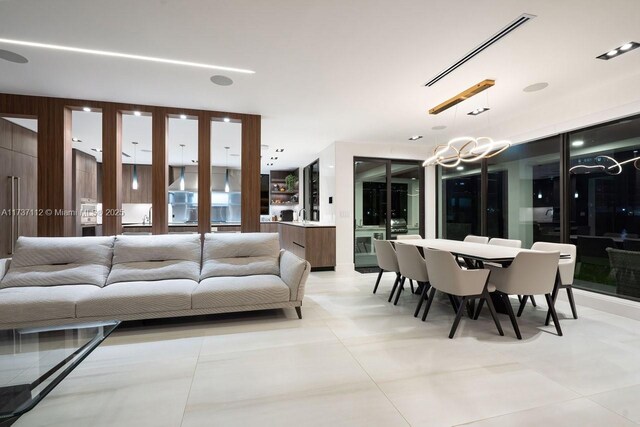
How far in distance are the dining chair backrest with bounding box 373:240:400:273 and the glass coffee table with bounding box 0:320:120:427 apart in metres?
3.22

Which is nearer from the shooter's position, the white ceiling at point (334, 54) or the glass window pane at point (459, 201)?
the white ceiling at point (334, 54)

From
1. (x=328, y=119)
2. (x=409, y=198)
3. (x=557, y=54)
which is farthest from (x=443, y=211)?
(x=557, y=54)

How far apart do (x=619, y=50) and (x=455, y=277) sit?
2.77 meters

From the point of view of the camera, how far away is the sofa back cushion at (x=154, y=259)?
11.2ft

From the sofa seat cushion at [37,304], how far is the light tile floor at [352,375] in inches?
20.1

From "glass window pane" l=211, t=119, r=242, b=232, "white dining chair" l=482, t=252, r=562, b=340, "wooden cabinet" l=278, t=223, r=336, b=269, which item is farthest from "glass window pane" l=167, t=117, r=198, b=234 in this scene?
"white dining chair" l=482, t=252, r=562, b=340

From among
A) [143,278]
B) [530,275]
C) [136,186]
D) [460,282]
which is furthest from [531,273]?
[136,186]

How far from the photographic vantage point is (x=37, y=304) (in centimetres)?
268

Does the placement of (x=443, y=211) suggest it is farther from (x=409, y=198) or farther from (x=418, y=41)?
(x=418, y=41)

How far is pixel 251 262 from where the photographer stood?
3.88m

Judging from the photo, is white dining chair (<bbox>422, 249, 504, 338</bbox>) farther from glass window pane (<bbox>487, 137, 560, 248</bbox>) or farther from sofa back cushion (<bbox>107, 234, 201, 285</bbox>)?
sofa back cushion (<bbox>107, 234, 201, 285</bbox>)

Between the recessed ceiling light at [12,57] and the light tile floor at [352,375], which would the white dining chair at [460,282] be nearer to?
the light tile floor at [352,375]

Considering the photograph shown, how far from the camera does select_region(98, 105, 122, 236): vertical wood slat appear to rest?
13.7 feet

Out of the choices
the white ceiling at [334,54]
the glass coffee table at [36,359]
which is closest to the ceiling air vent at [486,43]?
the white ceiling at [334,54]
